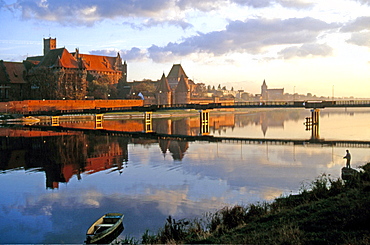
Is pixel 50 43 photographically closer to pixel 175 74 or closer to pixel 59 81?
pixel 59 81

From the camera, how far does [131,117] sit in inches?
3297

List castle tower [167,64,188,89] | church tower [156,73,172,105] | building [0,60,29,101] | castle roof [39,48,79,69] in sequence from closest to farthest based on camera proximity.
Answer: building [0,60,29,101] → castle roof [39,48,79,69] → church tower [156,73,172,105] → castle tower [167,64,188,89]

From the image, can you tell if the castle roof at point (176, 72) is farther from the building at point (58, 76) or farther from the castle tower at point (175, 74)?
the building at point (58, 76)

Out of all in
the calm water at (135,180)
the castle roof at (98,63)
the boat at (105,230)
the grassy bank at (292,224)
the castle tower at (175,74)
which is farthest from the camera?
the castle tower at (175,74)

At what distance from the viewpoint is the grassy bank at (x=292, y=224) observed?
8.68 metres

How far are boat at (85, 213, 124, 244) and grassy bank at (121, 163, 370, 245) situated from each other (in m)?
0.77

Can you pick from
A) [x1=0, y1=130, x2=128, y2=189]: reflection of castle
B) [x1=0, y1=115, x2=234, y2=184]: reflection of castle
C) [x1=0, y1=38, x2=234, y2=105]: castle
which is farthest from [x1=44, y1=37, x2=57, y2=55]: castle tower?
[x1=0, y1=130, x2=128, y2=189]: reflection of castle

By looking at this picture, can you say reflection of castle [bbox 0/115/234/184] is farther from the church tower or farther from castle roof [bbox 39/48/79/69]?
the church tower

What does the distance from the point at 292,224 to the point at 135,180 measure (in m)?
11.6

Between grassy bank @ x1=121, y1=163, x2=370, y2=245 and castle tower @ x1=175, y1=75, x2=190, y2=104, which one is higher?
castle tower @ x1=175, y1=75, x2=190, y2=104

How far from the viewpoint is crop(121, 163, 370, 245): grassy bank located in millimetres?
8680

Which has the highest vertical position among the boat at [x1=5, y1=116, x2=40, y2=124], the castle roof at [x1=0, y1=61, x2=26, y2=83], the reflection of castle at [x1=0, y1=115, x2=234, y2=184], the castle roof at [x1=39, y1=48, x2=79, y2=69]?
the castle roof at [x1=39, y1=48, x2=79, y2=69]

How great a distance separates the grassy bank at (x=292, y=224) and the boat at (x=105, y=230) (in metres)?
0.77

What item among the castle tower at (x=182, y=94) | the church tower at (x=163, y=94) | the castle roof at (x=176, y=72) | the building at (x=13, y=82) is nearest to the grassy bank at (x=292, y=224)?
the building at (x=13, y=82)
